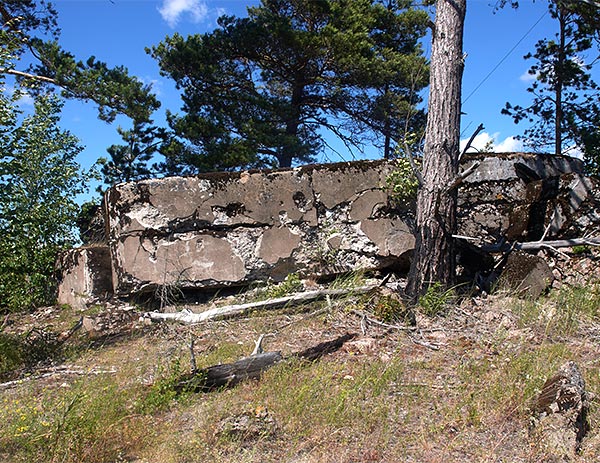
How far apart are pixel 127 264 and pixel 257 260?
1227 millimetres

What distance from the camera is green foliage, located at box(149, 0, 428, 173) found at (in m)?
9.29

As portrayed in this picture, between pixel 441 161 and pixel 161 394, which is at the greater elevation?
pixel 441 161

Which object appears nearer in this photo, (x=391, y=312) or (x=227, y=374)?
(x=227, y=374)

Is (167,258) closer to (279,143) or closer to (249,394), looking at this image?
(249,394)

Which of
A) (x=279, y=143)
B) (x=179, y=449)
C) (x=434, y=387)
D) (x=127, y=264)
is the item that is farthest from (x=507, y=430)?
(x=279, y=143)

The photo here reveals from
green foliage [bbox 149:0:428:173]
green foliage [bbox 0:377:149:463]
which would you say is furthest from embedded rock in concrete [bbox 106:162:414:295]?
green foliage [bbox 149:0:428:173]

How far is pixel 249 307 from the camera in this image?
13.2 feet

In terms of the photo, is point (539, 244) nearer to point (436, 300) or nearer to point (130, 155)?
point (436, 300)

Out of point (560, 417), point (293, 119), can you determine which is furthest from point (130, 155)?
point (560, 417)

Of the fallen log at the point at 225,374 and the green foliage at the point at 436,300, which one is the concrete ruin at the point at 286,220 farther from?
the fallen log at the point at 225,374

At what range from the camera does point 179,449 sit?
7.02 ft

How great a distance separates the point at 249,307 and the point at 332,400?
171cm

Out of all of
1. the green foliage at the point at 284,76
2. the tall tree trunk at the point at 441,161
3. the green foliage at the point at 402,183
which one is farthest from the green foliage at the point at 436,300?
the green foliage at the point at 284,76

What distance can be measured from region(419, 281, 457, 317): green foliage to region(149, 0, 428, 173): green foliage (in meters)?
5.86
